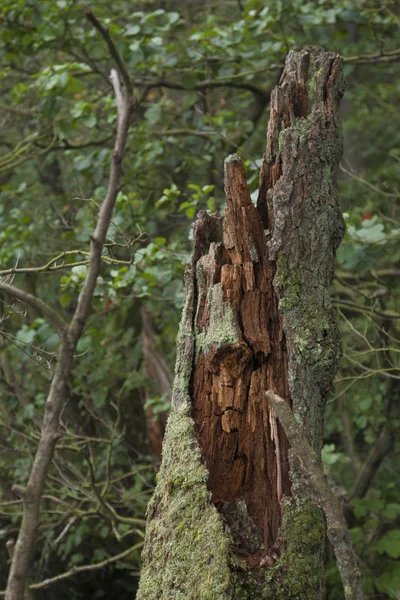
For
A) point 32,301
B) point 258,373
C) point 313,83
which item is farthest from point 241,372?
point 32,301

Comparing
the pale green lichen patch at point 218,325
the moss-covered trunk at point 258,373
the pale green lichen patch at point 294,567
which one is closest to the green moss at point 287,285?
the moss-covered trunk at point 258,373

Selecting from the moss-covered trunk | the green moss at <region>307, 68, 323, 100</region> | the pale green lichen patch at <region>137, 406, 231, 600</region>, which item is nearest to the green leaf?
the moss-covered trunk

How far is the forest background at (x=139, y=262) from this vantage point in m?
4.40

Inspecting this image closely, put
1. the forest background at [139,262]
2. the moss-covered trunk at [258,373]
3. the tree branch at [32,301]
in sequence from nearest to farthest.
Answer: the moss-covered trunk at [258,373] → the tree branch at [32,301] → the forest background at [139,262]

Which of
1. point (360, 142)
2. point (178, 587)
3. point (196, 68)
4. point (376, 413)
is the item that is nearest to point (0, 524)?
point (376, 413)

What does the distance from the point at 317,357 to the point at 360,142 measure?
8341mm

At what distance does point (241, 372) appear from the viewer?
1.88 metres

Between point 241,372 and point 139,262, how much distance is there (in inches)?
100

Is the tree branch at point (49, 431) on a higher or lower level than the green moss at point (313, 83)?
lower

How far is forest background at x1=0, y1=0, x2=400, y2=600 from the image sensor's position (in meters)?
4.40

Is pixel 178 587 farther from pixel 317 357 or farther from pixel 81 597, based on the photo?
pixel 81 597

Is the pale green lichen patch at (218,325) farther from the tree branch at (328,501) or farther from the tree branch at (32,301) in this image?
the tree branch at (32,301)

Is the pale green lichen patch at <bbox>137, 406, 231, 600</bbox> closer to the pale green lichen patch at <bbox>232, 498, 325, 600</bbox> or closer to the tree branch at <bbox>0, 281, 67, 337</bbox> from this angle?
the pale green lichen patch at <bbox>232, 498, 325, 600</bbox>

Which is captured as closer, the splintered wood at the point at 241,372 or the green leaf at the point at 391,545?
the splintered wood at the point at 241,372
